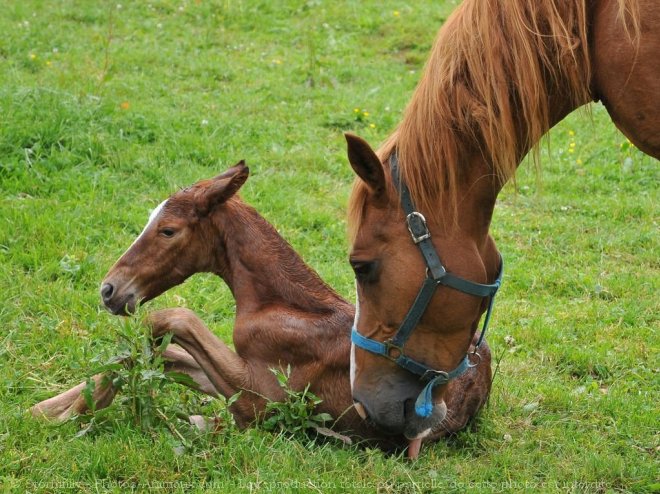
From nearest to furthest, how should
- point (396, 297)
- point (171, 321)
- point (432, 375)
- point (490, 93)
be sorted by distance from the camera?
1. point (490, 93)
2. point (396, 297)
3. point (432, 375)
4. point (171, 321)

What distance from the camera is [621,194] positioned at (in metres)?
8.05

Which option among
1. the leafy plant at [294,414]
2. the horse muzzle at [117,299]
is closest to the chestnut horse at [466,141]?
the leafy plant at [294,414]

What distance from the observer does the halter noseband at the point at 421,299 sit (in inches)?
133

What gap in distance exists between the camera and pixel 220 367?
13.9 feet

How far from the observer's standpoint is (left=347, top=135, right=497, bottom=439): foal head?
11.2 feet

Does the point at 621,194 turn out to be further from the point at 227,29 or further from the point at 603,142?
the point at 227,29

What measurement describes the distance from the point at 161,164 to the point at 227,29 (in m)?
4.62

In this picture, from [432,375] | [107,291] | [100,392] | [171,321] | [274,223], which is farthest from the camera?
[274,223]

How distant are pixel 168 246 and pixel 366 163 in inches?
58.2

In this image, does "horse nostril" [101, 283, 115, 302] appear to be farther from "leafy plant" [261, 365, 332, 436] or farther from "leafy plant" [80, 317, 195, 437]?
"leafy plant" [261, 365, 332, 436]

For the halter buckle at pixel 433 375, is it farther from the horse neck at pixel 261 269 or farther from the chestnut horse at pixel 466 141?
the horse neck at pixel 261 269

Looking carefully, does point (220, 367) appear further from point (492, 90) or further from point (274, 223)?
point (274, 223)

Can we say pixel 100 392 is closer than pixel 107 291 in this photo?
Yes

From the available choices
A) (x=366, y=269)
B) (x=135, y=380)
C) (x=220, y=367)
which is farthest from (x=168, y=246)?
→ (x=366, y=269)
